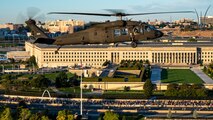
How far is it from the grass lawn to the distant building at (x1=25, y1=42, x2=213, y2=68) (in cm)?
1546

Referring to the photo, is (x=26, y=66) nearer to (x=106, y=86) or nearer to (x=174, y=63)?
(x=174, y=63)

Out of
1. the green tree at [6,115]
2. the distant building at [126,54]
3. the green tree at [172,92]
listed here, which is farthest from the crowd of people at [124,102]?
the distant building at [126,54]

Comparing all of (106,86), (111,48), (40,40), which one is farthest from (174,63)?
(40,40)

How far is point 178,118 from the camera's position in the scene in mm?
36312

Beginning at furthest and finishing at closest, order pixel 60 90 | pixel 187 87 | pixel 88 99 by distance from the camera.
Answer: pixel 60 90 → pixel 187 87 → pixel 88 99

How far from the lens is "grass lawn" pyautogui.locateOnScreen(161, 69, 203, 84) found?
202 ft

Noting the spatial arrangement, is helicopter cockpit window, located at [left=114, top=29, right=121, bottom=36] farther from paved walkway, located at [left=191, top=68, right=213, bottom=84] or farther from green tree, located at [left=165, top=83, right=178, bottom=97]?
paved walkway, located at [left=191, top=68, right=213, bottom=84]

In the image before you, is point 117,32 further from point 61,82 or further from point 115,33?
point 61,82

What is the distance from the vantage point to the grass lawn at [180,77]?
6153cm

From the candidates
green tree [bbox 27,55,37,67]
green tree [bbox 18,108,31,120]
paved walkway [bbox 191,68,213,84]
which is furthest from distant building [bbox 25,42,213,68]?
green tree [bbox 18,108,31,120]

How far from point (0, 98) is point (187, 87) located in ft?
64.1

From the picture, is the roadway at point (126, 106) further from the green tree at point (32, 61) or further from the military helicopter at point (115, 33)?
the green tree at point (32, 61)

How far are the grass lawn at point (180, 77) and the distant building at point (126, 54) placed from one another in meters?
15.5

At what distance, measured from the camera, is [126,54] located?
92.4 meters
